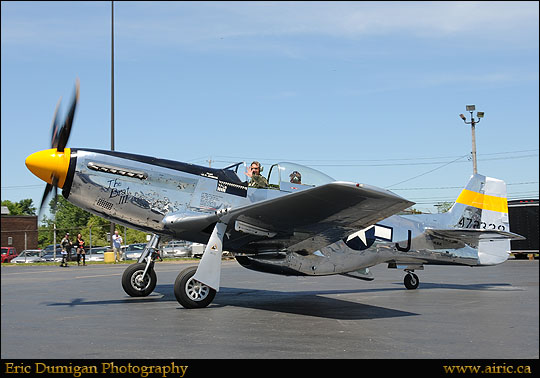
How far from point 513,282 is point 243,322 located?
30.6 ft

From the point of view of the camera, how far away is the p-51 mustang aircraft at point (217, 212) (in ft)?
28.2

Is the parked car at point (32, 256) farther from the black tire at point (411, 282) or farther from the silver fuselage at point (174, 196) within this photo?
the black tire at point (411, 282)

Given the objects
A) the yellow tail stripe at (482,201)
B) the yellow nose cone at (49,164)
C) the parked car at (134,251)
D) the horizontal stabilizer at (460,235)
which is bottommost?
the parked car at (134,251)

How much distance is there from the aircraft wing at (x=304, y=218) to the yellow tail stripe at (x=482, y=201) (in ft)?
17.5

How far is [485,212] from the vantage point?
1362cm

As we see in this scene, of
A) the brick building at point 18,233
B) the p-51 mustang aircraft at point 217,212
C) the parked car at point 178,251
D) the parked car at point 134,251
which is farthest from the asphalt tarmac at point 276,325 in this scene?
the brick building at point 18,233

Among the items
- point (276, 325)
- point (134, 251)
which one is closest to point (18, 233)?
point (134, 251)

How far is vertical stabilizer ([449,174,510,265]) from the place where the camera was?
43.1 feet

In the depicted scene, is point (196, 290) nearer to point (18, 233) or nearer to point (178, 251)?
point (178, 251)

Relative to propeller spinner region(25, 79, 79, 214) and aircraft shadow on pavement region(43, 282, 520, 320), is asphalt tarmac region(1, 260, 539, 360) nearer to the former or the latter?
aircraft shadow on pavement region(43, 282, 520, 320)

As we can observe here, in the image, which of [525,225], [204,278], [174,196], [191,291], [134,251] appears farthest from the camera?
[134,251]

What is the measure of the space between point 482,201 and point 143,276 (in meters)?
8.45
